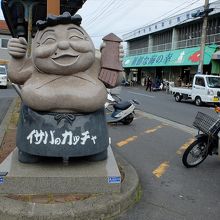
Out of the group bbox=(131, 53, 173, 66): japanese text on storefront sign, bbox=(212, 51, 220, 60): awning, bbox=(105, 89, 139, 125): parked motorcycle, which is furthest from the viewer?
bbox=(131, 53, 173, 66): japanese text on storefront sign

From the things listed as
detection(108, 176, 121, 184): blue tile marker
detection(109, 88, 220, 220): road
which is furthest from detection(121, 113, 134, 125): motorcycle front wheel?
detection(108, 176, 121, 184): blue tile marker

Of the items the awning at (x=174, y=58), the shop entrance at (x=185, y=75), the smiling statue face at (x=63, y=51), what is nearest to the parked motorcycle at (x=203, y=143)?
the smiling statue face at (x=63, y=51)

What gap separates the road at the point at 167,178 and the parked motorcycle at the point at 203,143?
0.17m

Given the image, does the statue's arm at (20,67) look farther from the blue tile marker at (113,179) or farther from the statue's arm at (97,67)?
the blue tile marker at (113,179)

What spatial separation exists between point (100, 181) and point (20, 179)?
94 cm

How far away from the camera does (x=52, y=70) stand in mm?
4266

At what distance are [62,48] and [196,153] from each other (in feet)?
9.96

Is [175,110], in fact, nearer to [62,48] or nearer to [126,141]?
[126,141]

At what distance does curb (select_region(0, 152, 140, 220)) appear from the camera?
3504 mm

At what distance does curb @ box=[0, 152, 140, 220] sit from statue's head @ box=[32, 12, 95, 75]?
1.63m

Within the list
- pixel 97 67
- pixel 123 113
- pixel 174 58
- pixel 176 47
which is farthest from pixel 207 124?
pixel 176 47

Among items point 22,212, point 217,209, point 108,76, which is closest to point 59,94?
point 108,76

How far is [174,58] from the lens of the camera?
107 feet

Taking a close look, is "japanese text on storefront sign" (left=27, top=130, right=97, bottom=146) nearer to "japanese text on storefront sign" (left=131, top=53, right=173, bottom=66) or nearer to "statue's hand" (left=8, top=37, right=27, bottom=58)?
"statue's hand" (left=8, top=37, right=27, bottom=58)
